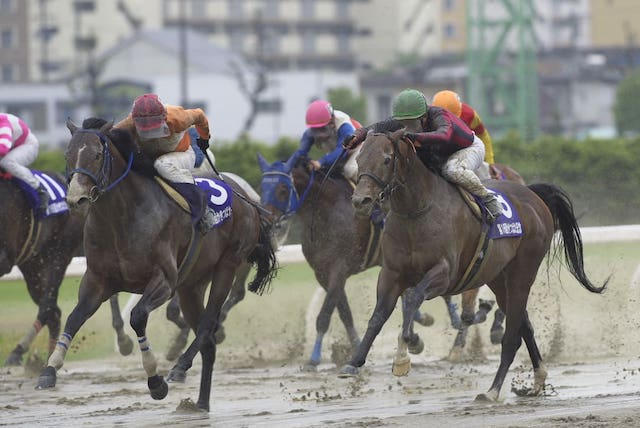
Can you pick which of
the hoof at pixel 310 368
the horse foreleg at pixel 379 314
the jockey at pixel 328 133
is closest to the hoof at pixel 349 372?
the horse foreleg at pixel 379 314

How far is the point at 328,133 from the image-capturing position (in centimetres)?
988

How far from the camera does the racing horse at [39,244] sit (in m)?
9.62

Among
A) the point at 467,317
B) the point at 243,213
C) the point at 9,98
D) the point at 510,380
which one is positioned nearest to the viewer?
the point at 243,213

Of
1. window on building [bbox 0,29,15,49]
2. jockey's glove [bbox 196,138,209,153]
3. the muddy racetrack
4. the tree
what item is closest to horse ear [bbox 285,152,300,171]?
the muddy racetrack

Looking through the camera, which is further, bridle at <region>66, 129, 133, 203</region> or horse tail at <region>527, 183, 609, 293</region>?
horse tail at <region>527, 183, 609, 293</region>

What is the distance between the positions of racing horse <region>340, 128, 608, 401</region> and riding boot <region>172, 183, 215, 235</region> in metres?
1.10

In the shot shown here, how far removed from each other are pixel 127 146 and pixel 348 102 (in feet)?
157

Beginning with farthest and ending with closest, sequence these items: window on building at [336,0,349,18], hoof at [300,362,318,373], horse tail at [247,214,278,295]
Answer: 1. window on building at [336,0,349,18]
2. hoof at [300,362,318,373]
3. horse tail at [247,214,278,295]

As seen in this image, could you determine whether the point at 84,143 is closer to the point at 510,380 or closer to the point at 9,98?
the point at 510,380

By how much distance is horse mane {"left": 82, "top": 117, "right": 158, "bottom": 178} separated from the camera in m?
6.97

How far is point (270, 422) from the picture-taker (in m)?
6.91

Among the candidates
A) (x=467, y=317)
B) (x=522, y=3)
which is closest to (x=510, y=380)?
(x=467, y=317)

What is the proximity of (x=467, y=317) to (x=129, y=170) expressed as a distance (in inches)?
140

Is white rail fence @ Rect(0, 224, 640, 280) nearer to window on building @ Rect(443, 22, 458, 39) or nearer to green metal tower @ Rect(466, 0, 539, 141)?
green metal tower @ Rect(466, 0, 539, 141)
